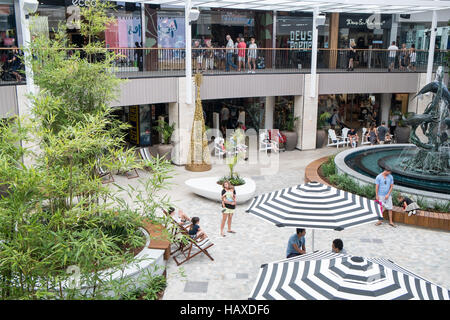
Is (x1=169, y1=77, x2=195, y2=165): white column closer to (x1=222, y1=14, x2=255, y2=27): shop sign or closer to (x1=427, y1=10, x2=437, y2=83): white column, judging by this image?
(x1=222, y1=14, x2=255, y2=27): shop sign

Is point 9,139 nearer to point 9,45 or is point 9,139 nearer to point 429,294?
point 429,294

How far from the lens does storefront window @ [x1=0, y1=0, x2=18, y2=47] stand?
687 inches

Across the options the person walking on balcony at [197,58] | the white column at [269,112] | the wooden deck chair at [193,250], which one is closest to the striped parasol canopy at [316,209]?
the wooden deck chair at [193,250]

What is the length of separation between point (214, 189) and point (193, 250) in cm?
358

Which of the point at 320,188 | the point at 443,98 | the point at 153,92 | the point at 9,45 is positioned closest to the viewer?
the point at 320,188

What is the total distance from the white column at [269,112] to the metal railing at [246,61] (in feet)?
7.57

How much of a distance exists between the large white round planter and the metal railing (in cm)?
487

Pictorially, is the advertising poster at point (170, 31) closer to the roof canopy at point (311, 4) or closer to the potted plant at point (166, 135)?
the roof canopy at point (311, 4)

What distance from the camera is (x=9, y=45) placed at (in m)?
17.8

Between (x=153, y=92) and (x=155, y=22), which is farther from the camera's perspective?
(x=155, y=22)

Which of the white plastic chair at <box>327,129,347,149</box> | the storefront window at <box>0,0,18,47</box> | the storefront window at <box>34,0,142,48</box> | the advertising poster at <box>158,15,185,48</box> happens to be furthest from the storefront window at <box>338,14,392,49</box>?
the storefront window at <box>0,0,18,47</box>

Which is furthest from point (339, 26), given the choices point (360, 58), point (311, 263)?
point (311, 263)

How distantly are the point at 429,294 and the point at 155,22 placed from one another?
17.9 m
